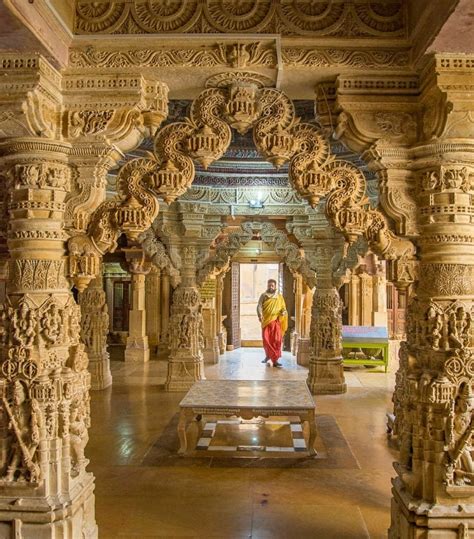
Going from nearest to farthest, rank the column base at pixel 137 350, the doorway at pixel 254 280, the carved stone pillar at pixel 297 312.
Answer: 1. the column base at pixel 137 350
2. the carved stone pillar at pixel 297 312
3. the doorway at pixel 254 280

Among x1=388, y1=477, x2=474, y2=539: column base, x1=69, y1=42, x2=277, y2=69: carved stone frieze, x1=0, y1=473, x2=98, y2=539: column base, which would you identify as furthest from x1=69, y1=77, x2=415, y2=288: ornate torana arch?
x1=388, y1=477, x2=474, y2=539: column base

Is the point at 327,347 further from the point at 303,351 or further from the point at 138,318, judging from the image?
the point at 138,318

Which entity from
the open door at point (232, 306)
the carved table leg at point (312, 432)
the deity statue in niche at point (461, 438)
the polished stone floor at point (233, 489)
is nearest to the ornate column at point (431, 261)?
the deity statue in niche at point (461, 438)

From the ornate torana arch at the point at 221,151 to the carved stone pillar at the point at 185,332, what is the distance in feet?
17.5

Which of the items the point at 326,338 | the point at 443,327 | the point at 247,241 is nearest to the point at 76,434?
the point at 443,327

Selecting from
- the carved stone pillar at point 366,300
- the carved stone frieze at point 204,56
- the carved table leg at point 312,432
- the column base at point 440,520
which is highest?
the carved stone frieze at point 204,56

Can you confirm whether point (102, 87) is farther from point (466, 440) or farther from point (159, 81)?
point (466, 440)

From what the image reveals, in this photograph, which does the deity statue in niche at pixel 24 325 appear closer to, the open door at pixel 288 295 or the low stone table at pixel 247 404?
the low stone table at pixel 247 404

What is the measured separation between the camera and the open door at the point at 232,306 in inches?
554

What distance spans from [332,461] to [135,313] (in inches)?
294

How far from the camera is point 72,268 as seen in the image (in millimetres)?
2977

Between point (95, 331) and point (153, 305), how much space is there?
4.19 m

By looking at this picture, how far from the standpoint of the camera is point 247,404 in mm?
5234

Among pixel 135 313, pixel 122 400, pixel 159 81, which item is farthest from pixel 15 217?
pixel 135 313
